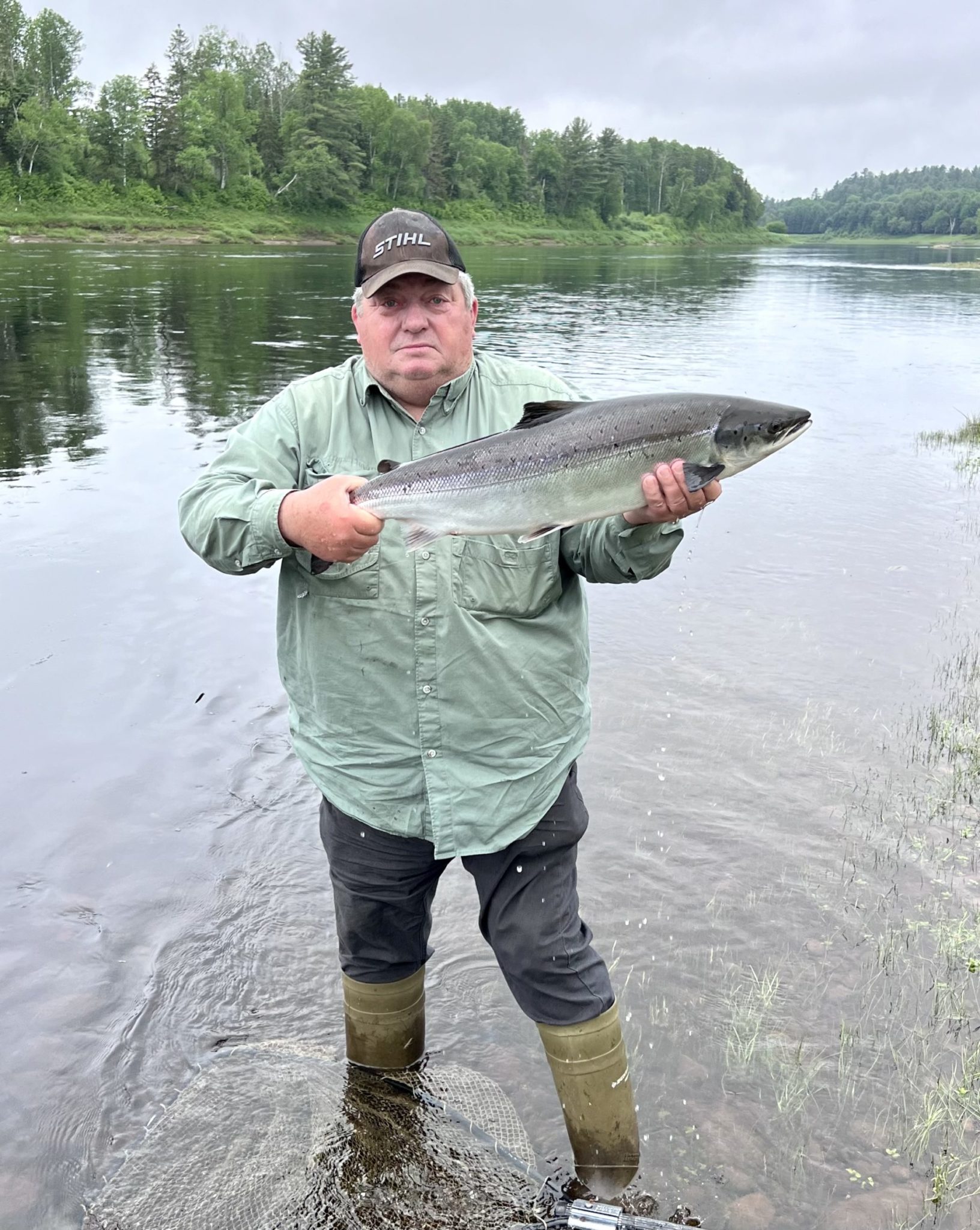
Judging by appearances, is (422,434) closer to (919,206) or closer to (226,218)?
(226,218)

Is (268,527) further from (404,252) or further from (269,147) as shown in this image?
(269,147)

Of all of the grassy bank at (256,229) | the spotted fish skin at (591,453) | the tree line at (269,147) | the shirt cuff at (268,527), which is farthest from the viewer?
the tree line at (269,147)

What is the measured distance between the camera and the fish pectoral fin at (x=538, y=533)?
3.29 m

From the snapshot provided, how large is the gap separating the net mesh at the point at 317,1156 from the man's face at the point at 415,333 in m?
2.75

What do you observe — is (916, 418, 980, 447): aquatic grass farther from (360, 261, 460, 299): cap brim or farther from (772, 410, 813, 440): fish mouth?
(360, 261, 460, 299): cap brim

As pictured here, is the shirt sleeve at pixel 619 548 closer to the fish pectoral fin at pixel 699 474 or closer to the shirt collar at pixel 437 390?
the fish pectoral fin at pixel 699 474

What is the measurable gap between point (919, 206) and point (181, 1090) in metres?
220

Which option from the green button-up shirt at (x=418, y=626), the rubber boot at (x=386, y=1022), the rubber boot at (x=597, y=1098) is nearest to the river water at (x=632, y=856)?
the rubber boot at (x=597, y=1098)

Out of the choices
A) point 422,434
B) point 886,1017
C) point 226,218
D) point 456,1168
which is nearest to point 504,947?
point 456,1168

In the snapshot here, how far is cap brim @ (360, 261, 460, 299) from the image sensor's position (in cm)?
326

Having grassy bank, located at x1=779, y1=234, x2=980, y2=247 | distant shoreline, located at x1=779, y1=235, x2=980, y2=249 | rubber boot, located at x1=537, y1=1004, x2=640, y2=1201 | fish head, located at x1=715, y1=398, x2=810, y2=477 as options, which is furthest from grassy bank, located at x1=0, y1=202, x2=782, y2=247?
rubber boot, located at x1=537, y1=1004, x2=640, y2=1201

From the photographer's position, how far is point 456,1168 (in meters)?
3.94

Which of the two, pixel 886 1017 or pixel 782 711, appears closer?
pixel 886 1017

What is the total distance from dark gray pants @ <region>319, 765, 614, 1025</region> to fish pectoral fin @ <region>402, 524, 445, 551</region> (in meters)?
0.92
